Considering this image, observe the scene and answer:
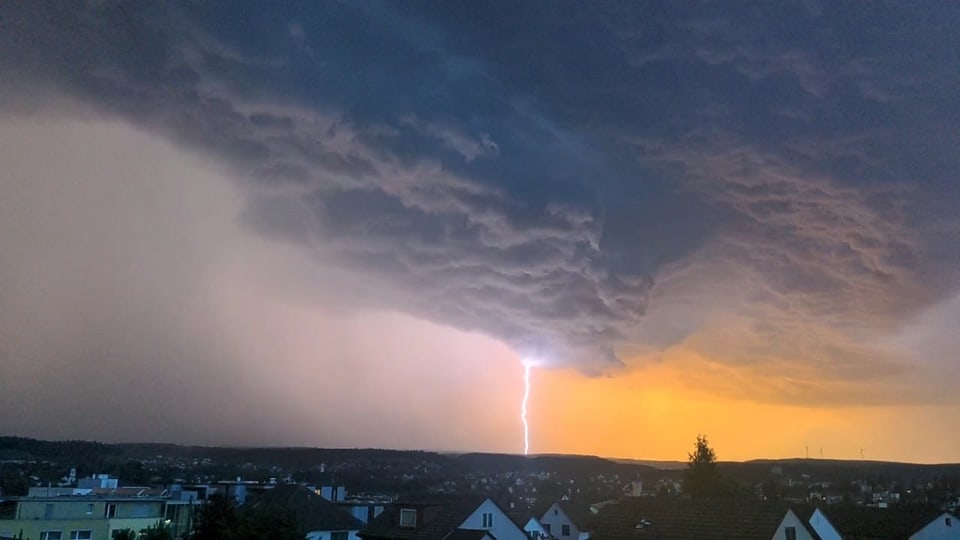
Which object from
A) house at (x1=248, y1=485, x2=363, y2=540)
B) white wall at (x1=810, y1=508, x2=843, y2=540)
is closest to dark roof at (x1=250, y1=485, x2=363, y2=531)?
house at (x1=248, y1=485, x2=363, y2=540)

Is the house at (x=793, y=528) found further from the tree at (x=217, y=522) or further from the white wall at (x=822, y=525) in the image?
the tree at (x=217, y=522)

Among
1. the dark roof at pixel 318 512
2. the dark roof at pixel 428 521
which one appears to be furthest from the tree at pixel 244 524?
the dark roof at pixel 318 512

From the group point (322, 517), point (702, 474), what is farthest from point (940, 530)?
point (322, 517)

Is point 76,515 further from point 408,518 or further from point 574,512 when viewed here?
point 574,512

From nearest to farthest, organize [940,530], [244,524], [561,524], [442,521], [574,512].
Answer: [244,524] → [442,521] → [940,530] → [561,524] → [574,512]

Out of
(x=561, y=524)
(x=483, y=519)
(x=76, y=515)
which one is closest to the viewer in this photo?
(x=483, y=519)

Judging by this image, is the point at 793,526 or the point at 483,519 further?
the point at 483,519

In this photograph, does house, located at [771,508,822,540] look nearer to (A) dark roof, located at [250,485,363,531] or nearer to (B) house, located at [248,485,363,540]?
(B) house, located at [248,485,363,540]
